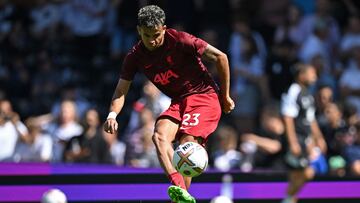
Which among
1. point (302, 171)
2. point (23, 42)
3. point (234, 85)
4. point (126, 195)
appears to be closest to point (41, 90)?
point (23, 42)

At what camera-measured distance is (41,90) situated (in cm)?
1778

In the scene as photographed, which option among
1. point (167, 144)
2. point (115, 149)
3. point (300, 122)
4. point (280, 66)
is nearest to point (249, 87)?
point (280, 66)

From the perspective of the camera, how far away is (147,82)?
51.5 feet

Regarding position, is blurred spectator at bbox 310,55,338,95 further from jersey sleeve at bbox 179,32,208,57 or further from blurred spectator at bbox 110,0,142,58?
jersey sleeve at bbox 179,32,208,57

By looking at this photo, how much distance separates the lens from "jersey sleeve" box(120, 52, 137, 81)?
34.2 ft

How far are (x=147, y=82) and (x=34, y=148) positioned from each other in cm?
197

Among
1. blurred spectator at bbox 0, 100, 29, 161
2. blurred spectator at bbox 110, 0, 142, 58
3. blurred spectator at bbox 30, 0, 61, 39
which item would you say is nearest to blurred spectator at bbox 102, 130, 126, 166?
blurred spectator at bbox 0, 100, 29, 161

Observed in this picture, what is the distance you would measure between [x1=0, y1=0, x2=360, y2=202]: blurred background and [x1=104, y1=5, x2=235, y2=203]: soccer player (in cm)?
300

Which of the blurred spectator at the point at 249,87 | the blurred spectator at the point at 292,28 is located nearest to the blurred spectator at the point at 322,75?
the blurred spectator at the point at 292,28

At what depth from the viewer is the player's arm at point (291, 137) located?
13273 millimetres

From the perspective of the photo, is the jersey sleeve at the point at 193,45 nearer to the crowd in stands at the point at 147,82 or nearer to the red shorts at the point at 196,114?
the red shorts at the point at 196,114

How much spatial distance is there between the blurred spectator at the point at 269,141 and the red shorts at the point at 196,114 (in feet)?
13.7

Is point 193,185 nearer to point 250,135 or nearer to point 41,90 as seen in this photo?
point 250,135

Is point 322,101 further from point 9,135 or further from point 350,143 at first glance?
point 9,135
